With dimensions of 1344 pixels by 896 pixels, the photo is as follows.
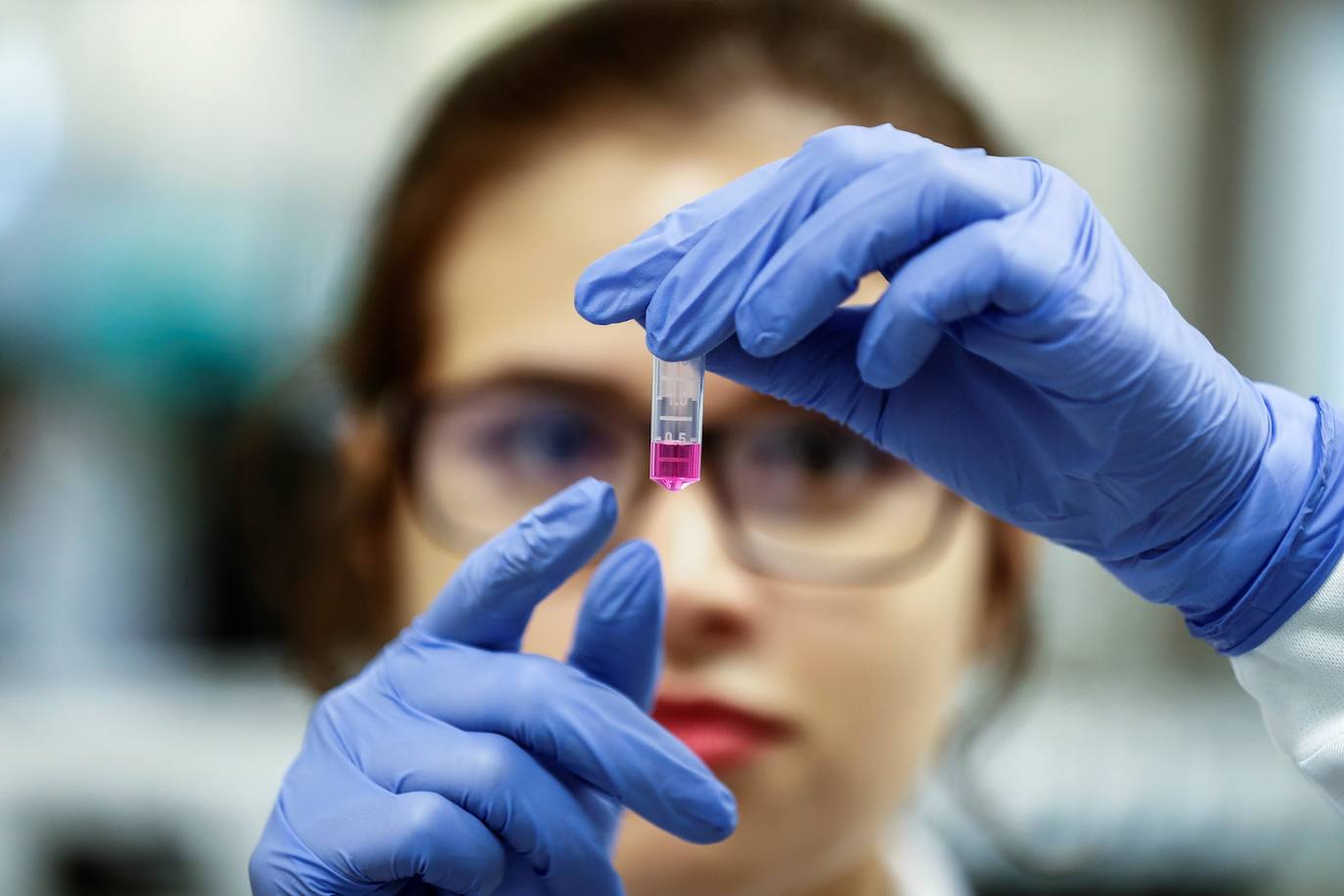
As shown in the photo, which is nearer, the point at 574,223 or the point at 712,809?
the point at 712,809

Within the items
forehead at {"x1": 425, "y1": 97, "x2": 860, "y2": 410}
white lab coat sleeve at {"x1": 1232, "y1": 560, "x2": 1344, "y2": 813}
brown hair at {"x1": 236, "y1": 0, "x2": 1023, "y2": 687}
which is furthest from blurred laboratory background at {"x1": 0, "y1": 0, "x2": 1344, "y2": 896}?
white lab coat sleeve at {"x1": 1232, "y1": 560, "x2": 1344, "y2": 813}

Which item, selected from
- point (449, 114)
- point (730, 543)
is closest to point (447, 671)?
point (730, 543)

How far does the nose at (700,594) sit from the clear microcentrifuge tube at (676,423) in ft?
0.94

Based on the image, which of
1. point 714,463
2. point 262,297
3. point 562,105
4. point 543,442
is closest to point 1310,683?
point 714,463

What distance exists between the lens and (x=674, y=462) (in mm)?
598

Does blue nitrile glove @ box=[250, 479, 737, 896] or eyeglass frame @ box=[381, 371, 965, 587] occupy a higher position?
eyeglass frame @ box=[381, 371, 965, 587]

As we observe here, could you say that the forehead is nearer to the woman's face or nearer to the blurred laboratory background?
the woman's face

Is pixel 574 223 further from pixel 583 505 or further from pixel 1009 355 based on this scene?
pixel 1009 355

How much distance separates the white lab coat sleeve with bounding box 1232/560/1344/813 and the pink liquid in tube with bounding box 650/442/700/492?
36cm

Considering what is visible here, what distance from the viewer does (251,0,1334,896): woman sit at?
0.54m

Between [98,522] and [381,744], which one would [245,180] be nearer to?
[98,522]

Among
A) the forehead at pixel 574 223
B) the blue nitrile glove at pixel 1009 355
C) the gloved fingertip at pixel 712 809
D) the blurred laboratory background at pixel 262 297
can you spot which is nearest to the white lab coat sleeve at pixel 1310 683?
the blue nitrile glove at pixel 1009 355

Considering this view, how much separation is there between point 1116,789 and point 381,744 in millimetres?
1590

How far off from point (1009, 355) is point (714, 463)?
49 cm
